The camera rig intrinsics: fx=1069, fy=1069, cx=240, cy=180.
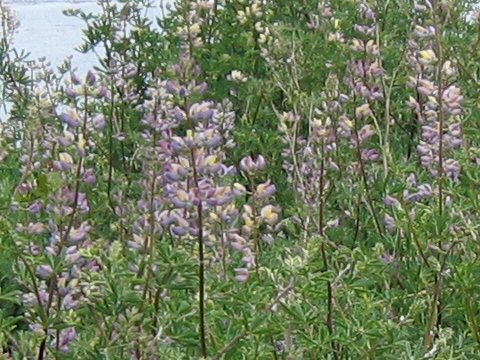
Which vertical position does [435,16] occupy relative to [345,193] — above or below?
above

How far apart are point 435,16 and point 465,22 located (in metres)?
1.85

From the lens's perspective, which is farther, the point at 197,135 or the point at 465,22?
the point at 465,22

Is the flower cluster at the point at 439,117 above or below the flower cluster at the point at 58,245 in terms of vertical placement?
above

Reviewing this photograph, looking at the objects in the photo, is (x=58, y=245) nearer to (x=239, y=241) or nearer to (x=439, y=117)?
(x=239, y=241)

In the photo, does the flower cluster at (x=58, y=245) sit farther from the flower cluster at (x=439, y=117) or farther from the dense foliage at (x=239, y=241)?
the flower cluster at (x=439, y=117)

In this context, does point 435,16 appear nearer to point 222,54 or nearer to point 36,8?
point 222,54

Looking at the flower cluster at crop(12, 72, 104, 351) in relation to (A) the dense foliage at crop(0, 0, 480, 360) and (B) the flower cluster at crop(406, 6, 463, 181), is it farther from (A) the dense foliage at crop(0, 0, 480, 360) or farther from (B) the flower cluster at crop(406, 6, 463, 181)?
(B) the flower cluster at crop(406, 6, 463, 181)

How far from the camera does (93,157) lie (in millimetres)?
3064

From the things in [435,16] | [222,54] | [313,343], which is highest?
[222,54]

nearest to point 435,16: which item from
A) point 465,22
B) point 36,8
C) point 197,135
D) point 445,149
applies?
point 445,149

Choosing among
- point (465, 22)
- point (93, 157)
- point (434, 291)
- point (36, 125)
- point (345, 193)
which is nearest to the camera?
point (36, 125)

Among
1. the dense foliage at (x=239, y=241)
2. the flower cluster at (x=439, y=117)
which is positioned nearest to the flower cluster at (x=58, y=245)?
the dense foliage at (x=239, y=241)

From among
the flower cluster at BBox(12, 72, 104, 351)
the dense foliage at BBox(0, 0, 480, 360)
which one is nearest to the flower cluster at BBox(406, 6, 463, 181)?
the dense foliage at BBox(0, 0, 480, 360)

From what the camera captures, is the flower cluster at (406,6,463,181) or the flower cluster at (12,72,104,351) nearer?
the flower cluster at (12,72,104,351)
